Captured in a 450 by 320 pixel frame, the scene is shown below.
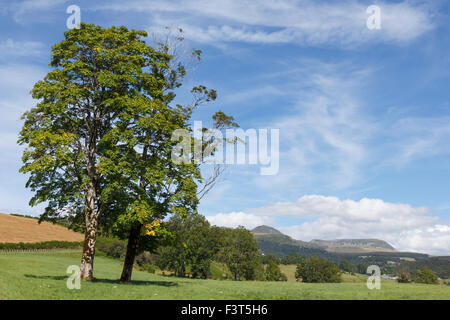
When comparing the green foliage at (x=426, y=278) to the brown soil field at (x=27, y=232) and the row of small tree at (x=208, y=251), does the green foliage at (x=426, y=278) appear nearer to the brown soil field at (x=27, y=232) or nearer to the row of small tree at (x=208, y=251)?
the row of small tree at (x=208, y=251)

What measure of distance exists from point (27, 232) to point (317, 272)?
349ft

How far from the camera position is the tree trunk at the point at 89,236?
2802 cm

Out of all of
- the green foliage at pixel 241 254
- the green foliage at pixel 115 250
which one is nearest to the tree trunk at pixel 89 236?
the green foliage at pixel 115 250

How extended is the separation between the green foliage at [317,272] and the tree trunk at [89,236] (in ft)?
419

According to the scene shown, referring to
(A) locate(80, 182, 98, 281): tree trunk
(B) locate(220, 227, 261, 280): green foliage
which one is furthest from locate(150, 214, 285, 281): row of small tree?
(A) locate(80, 182, 98, 281): tree trunk

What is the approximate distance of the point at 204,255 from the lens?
320 feet

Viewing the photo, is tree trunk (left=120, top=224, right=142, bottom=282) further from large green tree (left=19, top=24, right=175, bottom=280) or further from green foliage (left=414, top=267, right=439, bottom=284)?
green foliage (left=414, top=267, right=439, bottom=284)

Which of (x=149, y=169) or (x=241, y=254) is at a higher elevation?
(x=149, y=169)

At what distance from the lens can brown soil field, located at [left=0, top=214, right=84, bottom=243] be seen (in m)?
89.0

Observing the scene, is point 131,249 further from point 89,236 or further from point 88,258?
point 89,236

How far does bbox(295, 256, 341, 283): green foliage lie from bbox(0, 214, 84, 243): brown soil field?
88602 millimetres

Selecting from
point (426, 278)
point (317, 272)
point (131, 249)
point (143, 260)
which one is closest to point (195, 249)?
point (143, 260)

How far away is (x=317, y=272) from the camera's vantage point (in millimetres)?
142125

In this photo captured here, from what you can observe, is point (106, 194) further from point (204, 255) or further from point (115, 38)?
point (204, 255)
